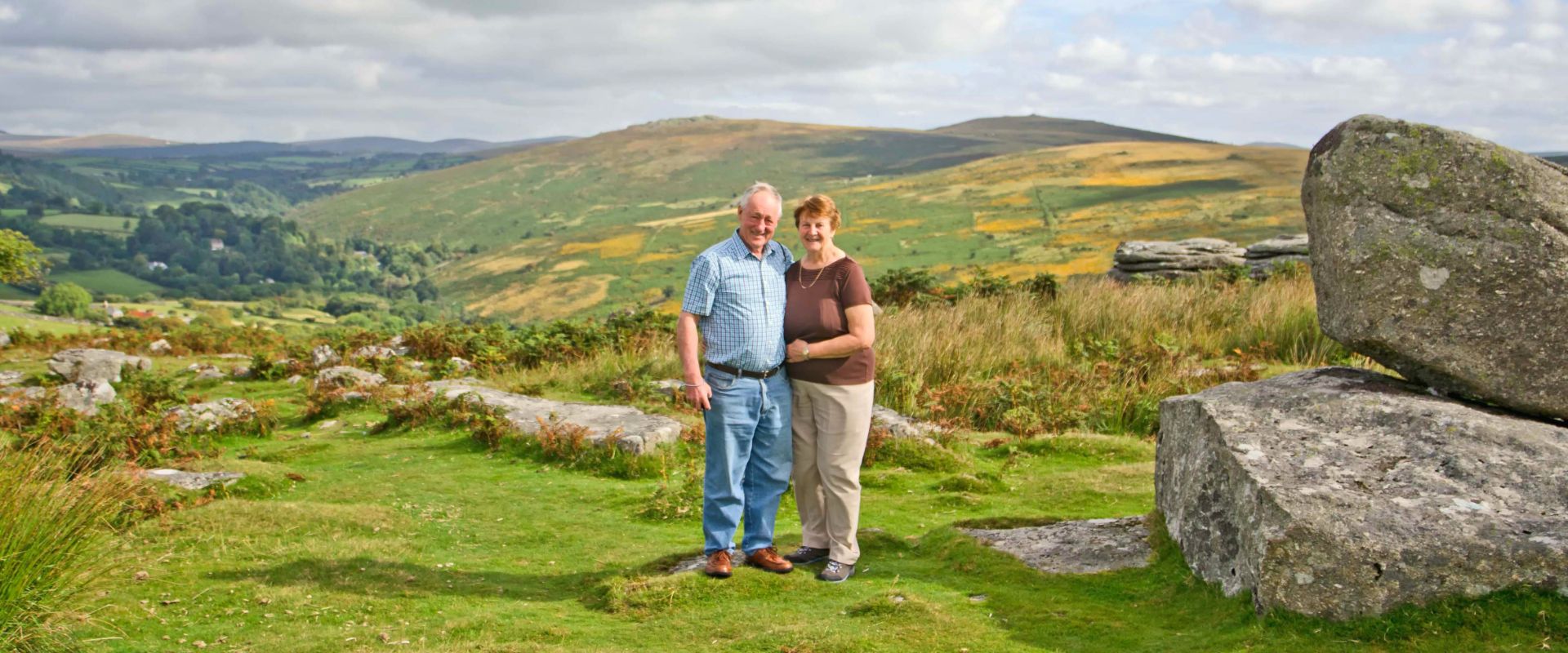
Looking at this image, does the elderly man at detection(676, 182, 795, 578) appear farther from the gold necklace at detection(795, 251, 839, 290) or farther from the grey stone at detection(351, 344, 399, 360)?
the grey stone at detection(351, 344, 399, 360)

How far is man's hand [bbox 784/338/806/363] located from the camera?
266 inches

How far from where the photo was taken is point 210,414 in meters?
13.6

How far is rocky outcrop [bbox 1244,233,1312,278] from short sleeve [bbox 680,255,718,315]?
19.5m

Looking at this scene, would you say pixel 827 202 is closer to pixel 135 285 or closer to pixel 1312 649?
pixel 1312 649

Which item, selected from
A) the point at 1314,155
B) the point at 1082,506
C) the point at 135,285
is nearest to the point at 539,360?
the point at 1082,506

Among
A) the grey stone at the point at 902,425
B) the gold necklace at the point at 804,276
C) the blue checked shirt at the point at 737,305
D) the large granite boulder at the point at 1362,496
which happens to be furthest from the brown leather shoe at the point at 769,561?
the grey stone at the point at 902,425

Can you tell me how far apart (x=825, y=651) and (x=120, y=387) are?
13.6 metres

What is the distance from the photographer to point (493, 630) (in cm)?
612

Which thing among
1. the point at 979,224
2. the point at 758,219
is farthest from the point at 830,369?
the point at 979,224

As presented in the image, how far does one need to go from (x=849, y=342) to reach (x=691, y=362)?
1.01 m

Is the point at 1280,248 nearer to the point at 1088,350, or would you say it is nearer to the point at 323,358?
the point at 1088,350

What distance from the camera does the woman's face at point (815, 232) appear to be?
6.64 meters

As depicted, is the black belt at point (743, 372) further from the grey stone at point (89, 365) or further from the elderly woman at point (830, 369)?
the grey stone at point (89, 365)

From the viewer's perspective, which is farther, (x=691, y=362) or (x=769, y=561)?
(x=769, y=561)
